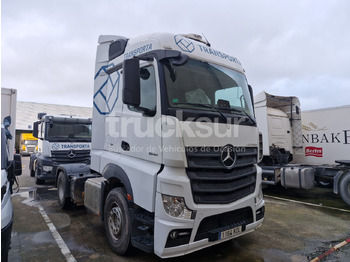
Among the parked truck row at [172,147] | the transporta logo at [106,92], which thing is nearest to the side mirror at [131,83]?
the parked truck row at [172,147]

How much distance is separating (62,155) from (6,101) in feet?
10.3

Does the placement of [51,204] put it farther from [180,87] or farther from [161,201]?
[180,87]

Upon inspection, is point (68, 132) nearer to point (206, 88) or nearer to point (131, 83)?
point (131, 83)

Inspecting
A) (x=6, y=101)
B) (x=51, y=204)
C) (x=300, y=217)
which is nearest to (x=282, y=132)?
(x=300, y=217)

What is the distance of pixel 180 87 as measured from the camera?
3.09 metres

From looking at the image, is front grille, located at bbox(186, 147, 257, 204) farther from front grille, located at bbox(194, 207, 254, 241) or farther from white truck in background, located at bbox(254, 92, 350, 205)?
white truck in background, located at bbox(254, 92, 350, 205)

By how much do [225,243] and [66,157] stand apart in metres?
6.17

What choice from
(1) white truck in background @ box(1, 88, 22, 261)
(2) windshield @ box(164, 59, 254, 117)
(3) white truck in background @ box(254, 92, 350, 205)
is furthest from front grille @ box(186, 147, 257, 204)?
(3) white truck in background @ box(254, 92, 350, 205)

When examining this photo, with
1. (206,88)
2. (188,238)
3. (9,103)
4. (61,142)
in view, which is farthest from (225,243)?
(61,142)

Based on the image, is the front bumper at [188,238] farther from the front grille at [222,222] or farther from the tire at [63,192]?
the tire at [63,192]

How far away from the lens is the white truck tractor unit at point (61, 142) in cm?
789

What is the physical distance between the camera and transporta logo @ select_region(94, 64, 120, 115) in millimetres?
3979

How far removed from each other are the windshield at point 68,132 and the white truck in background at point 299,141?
6.06 meters

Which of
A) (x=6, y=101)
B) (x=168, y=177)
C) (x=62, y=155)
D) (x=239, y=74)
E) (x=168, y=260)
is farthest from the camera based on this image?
(x=62, y=155)
